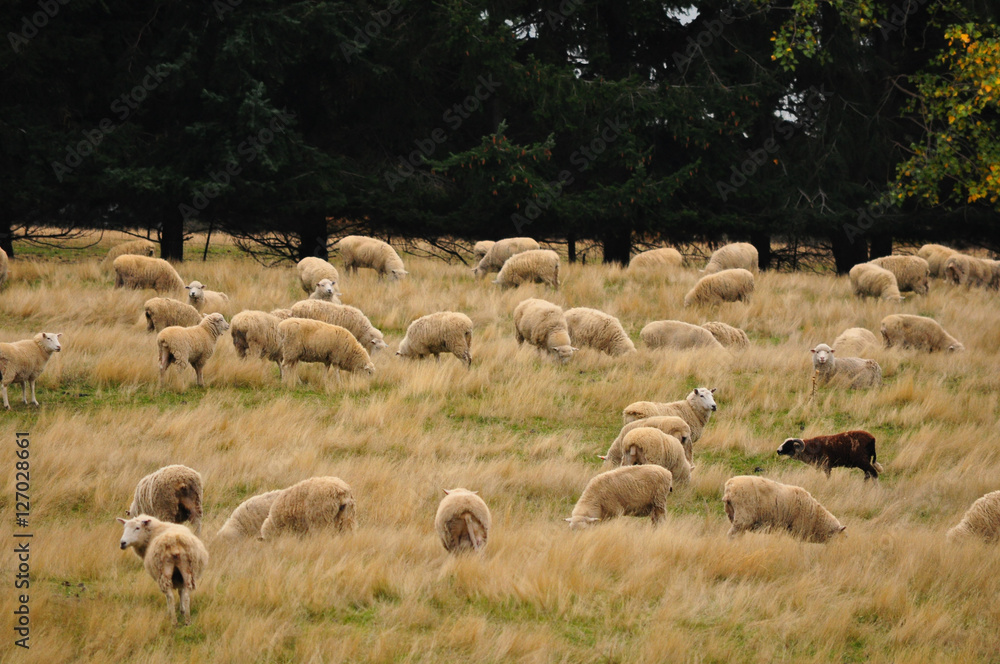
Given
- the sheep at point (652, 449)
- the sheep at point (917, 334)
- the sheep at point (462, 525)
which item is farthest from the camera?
→ the sheep at point (917, 334)

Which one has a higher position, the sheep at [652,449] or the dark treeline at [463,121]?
the dark treeline at [463,121]

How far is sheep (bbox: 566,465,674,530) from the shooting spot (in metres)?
7.74

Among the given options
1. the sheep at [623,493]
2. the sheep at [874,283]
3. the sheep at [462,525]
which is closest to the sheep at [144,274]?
the sheep at [623,493]

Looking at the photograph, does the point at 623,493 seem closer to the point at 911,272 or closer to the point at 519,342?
the point at 519,342

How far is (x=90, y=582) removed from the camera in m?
6.09

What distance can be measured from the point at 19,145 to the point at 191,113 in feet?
12.7

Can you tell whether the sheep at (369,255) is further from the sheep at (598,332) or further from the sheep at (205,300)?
the sheep at (598,332)

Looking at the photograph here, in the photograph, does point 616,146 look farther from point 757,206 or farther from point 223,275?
point 223,275

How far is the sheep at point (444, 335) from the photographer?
1296 cm

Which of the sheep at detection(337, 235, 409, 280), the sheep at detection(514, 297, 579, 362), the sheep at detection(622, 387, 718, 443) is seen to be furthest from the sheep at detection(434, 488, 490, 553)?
the sheep at detection(337, 235, 409, 280)

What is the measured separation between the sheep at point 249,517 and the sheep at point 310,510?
18cm

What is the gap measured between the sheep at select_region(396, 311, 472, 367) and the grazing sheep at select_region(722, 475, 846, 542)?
5.95 m

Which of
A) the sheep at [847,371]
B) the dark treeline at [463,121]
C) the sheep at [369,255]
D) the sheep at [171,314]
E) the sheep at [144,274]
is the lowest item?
the sheep at [847,371]

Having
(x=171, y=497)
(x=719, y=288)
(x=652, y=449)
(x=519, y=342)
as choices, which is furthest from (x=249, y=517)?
(x=719, y=288)
